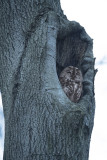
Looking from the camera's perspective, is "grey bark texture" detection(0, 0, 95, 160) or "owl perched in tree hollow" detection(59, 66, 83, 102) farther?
"owl perched in tree hollow" detection(59, 66, 83, 102)

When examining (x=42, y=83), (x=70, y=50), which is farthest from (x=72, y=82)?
(x=42, y=83)

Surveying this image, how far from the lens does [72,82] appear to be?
2.59m

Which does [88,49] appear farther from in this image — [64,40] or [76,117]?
[76,117]

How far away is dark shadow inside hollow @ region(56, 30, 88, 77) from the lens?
8.78 feet

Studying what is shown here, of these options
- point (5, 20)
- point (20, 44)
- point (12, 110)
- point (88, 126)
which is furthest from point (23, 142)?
point (5, 20)

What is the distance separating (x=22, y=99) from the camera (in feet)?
6.96

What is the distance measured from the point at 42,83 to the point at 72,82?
0.54 meters

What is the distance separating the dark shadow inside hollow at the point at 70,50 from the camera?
268cm

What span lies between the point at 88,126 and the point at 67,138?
24 centimetres

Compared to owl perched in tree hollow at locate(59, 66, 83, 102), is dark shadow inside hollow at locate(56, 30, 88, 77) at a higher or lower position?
higher

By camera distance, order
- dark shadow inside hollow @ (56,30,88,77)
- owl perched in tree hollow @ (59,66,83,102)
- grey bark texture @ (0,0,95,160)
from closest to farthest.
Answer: grey bark texture @ (0,0,95,160) → owl perched in tree hollow @ (59,66,83,102) → dark shadow inside hollow @ (56,30,88,77)

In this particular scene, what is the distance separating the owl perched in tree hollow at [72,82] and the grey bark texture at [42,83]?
0.06m

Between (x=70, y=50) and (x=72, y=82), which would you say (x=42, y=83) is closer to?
(x=72, y=82)

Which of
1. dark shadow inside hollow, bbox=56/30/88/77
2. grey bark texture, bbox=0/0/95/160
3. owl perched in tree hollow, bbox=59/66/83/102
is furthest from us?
dark shadow inside hollow, bbox=56/30/88/77
